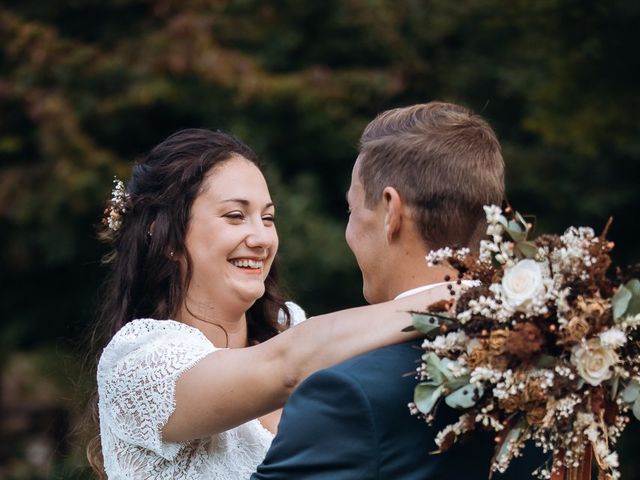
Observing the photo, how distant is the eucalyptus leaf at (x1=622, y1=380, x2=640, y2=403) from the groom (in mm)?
410

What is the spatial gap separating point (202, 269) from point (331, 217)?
7159mm

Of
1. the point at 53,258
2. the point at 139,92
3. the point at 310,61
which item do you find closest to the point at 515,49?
the point at 310,61

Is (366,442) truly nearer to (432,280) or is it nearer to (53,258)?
(432,280)

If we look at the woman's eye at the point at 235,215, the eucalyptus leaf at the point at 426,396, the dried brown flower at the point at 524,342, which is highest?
the dried brown flower at the point at 524,342

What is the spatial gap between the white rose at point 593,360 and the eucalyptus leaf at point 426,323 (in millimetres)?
345

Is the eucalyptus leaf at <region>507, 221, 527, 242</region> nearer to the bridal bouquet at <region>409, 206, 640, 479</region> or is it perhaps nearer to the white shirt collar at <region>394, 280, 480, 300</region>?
the bridal bouquet at <region>409, 206, 640, 479</region>

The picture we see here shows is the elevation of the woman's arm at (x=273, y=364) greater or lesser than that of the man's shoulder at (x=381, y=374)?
lesser

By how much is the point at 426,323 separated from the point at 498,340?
0.67 feet

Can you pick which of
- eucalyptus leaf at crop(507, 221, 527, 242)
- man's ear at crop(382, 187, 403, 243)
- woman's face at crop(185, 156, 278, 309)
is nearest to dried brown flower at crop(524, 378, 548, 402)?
→ eucalyptus leaf at crop(507, 221, 527, 242)

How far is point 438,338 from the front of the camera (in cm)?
264

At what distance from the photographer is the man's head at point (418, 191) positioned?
9.57ft

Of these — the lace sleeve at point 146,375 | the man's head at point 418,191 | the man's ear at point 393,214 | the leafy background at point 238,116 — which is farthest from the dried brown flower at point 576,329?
the leafy background at point 238,116

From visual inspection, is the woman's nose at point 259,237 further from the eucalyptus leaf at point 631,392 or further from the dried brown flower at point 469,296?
the eucalyptus leaf at point 631,392

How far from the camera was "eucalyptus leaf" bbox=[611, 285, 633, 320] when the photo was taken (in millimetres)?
2504
